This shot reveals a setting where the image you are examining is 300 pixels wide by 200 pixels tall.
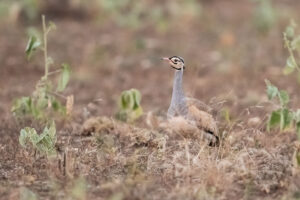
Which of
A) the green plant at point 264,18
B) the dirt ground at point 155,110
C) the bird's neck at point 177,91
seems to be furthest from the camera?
the green plant at point 264,18

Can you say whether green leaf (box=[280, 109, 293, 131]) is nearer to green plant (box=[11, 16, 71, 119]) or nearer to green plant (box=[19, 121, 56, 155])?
green plant (box=[19, 121, 56, 155])

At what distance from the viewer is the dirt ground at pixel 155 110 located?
444 centimetres

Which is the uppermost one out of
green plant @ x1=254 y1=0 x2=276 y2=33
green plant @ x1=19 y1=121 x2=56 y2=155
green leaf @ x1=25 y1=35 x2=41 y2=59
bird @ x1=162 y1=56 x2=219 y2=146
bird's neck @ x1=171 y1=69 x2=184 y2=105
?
green plant @ x1=254 y1=0 x2=276 y2=33

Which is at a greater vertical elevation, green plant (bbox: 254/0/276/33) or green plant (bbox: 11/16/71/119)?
green plant (bbox: 254/0/276/33)

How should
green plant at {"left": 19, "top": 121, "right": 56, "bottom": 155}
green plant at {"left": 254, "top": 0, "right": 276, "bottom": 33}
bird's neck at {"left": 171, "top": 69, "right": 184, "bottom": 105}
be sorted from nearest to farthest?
green plant at {"left": 19, "top": 121, "right": 56, "bottom": 155}
bird's neck at {"left": 171, "top": 69, "right": 184, "bottom": 105}
green plant at {"left": 254, "top": 0, "right": 276, "bottom": 33}

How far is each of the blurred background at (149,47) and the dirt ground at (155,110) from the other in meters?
0.02

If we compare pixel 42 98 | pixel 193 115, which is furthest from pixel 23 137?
pixel 193 115

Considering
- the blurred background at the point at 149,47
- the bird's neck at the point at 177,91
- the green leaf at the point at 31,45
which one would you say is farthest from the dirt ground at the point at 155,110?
the green leaf at the point at 31,45

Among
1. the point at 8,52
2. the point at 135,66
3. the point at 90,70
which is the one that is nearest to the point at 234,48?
the point at 135,66

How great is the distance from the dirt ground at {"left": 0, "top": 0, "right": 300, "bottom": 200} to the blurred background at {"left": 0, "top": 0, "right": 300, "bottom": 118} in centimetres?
2

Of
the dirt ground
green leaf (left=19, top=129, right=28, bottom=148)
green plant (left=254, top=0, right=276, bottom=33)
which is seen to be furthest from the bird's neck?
green plant (left=254, top=0, right=276, bottom=33)

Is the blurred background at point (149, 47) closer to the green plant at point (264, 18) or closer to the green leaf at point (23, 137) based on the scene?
the green plant at point (264, 18)

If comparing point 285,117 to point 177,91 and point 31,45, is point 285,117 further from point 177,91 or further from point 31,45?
point 31,45

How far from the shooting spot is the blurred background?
8109mm
